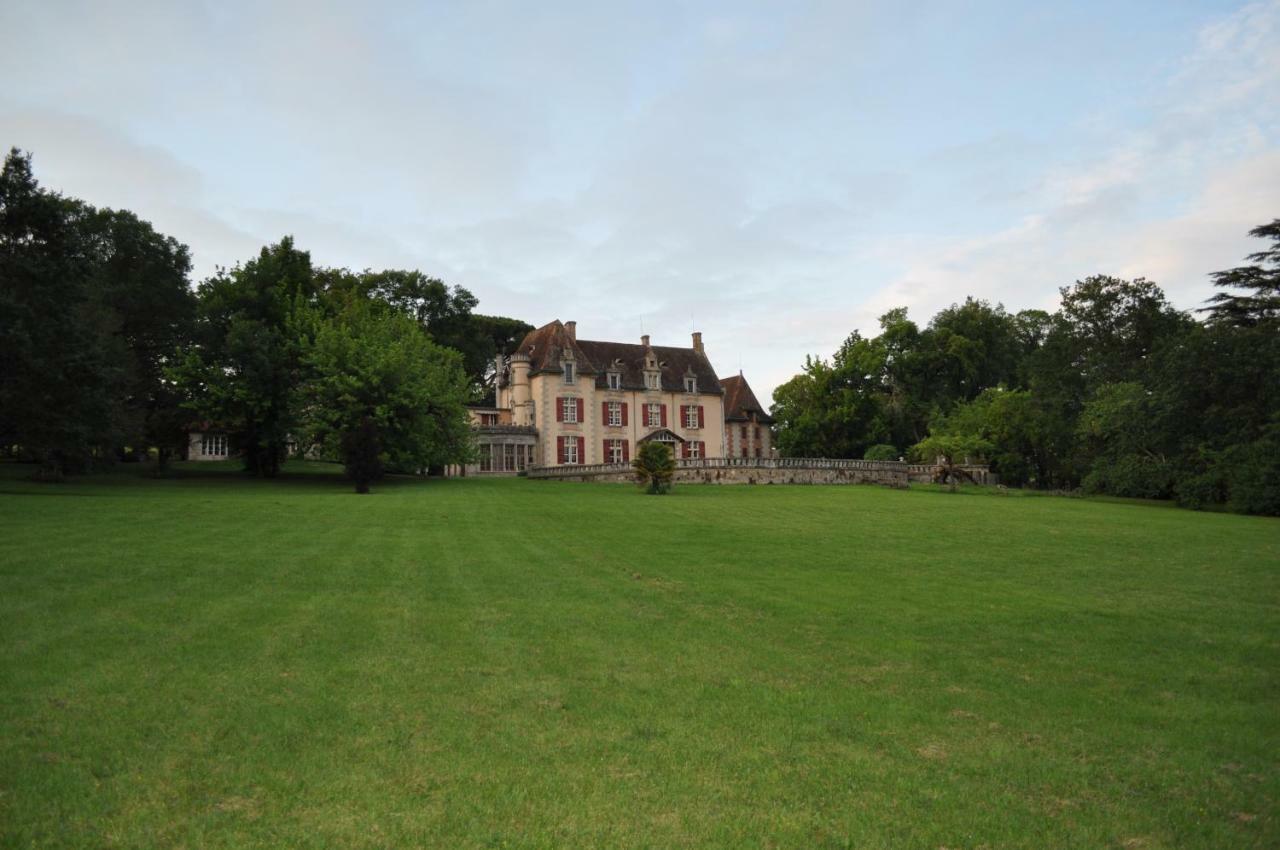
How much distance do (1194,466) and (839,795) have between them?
4406 cm

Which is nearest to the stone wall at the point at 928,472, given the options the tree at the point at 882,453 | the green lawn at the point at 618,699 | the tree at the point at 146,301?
the tree at the point at 882,453

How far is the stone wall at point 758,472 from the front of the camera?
160 feet

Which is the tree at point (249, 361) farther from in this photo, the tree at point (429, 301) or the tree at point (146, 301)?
the tree at point (429, 301)

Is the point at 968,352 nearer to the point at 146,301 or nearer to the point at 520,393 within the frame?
the point at 520,393

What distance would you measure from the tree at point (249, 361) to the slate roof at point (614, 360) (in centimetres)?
1671

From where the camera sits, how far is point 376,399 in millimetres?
40438

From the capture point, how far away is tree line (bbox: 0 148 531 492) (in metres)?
29.9

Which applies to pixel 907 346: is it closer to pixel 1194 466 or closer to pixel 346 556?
pixel 1194 466

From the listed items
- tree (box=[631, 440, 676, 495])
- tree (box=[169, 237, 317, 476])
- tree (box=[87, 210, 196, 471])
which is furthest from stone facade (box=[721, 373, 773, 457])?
tree (box=[87, 210, 196, 471])

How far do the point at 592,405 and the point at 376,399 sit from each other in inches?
768

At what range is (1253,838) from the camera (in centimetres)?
512

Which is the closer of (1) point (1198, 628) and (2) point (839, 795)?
(2) point (839, 795)

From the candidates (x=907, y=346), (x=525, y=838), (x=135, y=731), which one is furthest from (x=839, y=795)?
(x=907, y=346)

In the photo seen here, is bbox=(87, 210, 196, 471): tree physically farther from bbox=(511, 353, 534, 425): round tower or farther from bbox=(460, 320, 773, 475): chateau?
bbox=(511, 353, 534, 425): round tower
